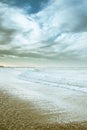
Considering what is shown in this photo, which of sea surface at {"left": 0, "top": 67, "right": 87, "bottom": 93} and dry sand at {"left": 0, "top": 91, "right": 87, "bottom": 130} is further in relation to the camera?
sea surface at {"left": 0, "top": 67, "right": 87, "bottom": 93}

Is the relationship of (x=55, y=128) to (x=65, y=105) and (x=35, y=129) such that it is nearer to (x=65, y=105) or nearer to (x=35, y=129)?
(x=35, y=129)

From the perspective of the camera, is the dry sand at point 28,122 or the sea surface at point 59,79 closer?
the dry sand at point 28,122

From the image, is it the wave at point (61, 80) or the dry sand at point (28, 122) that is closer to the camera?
the dry sand at point (28, 122)

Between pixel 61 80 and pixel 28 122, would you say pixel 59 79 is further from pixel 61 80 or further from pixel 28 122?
pixel 28 122

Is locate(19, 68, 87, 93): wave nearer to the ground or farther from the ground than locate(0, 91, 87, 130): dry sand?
farther from the ground

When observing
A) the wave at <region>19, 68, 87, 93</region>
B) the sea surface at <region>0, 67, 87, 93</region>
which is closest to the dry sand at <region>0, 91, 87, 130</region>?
the sea surface at <region>0, 67, 87, 93</region>

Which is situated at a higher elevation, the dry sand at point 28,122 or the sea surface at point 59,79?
the sea surface at point 59,79

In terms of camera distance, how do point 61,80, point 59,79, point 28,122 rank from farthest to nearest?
1. point 59,79
2. point 61,80
3. point 28,122

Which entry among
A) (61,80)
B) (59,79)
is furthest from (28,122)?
(59,79)

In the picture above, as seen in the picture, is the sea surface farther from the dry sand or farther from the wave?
the dry sand

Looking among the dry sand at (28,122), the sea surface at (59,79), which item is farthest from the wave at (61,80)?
the dry sand at (28,122)

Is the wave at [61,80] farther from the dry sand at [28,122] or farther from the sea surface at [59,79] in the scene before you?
the dry sand at [28,122]

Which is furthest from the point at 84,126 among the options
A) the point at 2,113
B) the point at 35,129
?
the point at 2,113

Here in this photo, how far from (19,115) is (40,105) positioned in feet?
7.77
